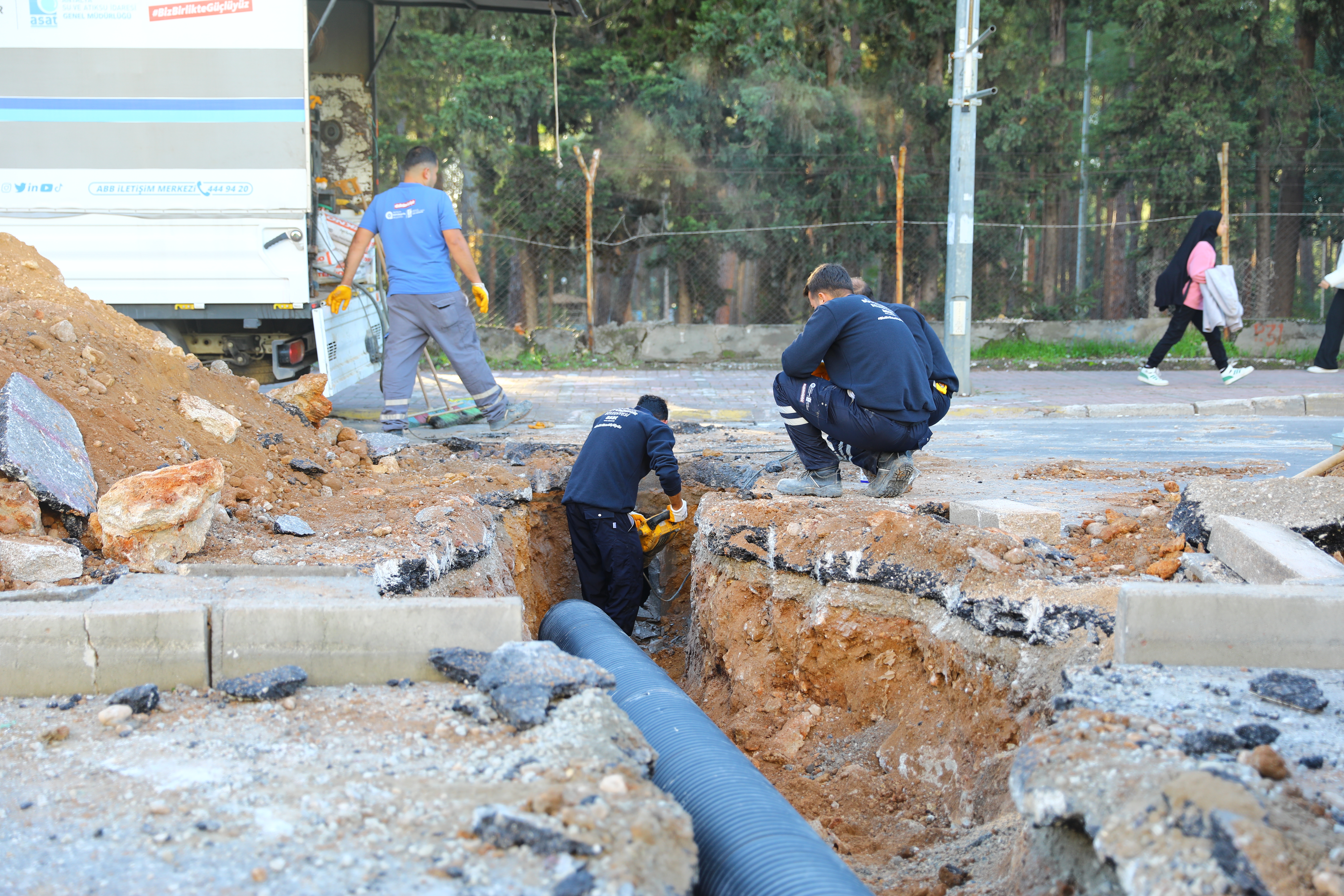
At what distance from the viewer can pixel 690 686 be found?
5.09 meters

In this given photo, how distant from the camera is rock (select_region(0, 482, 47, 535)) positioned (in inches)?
135

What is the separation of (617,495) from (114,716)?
3108 mm

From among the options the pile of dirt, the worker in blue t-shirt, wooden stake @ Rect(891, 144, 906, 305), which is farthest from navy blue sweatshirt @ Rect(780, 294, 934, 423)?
wooden stake @ Rect(891, 144, 906, 305)

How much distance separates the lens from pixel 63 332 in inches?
191

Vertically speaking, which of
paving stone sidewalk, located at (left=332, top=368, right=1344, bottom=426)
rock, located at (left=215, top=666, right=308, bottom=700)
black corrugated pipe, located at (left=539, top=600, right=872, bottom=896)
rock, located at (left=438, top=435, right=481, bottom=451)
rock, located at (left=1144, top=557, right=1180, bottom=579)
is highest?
paving stone sidewalk, located at (left=332, top=368, right=1344, bottom=426)

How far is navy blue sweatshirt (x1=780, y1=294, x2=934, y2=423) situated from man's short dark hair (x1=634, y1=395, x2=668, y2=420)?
1.11m

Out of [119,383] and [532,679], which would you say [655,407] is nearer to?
[119,383]

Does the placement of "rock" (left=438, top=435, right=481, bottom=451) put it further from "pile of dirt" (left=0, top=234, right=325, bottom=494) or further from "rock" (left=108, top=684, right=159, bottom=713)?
"rock" (left=108, top=684, right=159, bottom=713)

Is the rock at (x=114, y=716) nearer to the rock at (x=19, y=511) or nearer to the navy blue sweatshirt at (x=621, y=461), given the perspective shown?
the rock at (x=19, y=511)

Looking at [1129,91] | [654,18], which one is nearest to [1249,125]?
[1129,91]

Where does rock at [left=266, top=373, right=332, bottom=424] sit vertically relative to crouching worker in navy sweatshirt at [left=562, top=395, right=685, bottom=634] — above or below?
above

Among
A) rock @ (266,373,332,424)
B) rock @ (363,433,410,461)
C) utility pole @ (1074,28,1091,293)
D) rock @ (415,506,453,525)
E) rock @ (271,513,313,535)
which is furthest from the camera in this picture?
utility pole @ (1074,28,1091,293)

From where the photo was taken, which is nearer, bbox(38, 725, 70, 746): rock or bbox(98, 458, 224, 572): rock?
bbox(38, 725, 70, 746): rock

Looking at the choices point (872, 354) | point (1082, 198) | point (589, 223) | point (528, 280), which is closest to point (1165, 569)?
point (872, 354)
